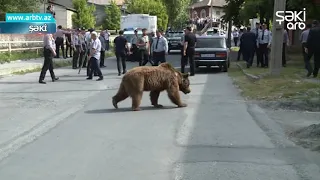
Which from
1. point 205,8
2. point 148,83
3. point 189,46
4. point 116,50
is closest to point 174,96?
point 148,83

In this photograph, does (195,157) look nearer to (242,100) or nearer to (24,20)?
(242,100)

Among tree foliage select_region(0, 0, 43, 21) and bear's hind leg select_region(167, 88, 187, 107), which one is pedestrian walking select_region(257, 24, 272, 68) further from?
tree foliage select_region(0, 0, 43, 21)

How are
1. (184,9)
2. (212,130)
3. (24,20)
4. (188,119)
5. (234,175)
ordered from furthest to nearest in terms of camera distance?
1. (184,9)
2. (24,20)
3. (188,119)
4. (212,130)
5. (234,175)

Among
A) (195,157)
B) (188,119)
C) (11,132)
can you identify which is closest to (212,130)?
(188,119)

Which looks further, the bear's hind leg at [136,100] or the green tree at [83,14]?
the green tree at [83,14]

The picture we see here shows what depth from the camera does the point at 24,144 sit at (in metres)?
7.96

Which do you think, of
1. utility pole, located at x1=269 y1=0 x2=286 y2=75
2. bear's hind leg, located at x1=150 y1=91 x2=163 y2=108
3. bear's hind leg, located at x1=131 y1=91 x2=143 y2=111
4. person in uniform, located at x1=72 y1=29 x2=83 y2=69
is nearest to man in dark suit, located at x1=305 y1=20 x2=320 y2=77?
utility pole, located at x1=269 y1=0 x2=286 y2=75

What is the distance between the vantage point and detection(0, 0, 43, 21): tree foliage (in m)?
40.9

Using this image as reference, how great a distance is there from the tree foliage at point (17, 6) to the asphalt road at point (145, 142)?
2973 centimetres

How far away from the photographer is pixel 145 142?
8.02 meters

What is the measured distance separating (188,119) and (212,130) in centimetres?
119

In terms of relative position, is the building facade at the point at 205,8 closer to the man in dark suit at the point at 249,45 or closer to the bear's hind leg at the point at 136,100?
the man in dark suit at the point at 249,45

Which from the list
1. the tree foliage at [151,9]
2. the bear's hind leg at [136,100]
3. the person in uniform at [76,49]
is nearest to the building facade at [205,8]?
the tree foliage at [151,9]

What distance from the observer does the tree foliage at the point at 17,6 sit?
40.9 m
